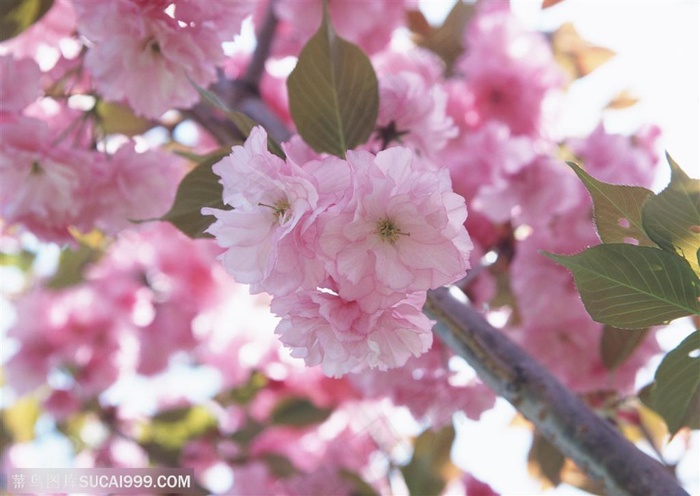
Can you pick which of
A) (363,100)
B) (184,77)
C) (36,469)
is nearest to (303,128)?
(363,100)

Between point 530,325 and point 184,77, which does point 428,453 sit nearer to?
point 530,325

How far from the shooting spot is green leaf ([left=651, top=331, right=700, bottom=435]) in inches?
27.7

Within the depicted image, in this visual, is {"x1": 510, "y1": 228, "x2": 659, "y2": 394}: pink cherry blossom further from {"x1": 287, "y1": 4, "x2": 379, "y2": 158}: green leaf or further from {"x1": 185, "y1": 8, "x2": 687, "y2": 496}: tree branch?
{"x1": 287, "y1": 4, "x2": 379, "y2": 158}: green leaf

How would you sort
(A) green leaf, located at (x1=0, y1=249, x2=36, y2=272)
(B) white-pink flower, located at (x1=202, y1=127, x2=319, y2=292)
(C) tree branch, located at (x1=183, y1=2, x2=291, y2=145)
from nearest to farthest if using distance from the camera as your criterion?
1. (B) white-pink flower, located at (x1=202, y1=127, x2=319, y2=292)
2. (C) tree branch, located at (x1=183, y1=2, x2=291, y2=145)
3. (A) green leaf, located at (x1=0, y1=249, x2=36, y2=272)

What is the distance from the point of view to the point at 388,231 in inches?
24.8

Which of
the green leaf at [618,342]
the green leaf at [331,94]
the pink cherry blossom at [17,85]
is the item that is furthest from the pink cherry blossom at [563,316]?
the pink cherry blossom at [17,85]

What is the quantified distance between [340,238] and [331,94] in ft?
0.81

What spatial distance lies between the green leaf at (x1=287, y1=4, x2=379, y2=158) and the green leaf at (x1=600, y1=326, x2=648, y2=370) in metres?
0.53

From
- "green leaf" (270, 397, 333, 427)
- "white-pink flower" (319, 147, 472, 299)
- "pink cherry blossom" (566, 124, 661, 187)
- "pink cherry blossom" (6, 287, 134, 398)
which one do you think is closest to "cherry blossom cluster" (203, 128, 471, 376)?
"white-pink flower" (319, 147, 472, 299)

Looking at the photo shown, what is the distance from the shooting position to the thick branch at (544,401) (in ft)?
2.53

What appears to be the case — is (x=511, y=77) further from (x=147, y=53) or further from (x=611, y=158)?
(x=147, y=53)

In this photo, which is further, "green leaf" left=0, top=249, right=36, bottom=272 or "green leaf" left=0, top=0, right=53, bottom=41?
"green leaf" left=0, top=249, right=36, bottom=272

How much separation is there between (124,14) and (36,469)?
3.23 ft

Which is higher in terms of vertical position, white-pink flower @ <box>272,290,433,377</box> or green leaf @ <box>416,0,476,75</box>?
white-pink flower @ <box>272,290,433,377</box>
